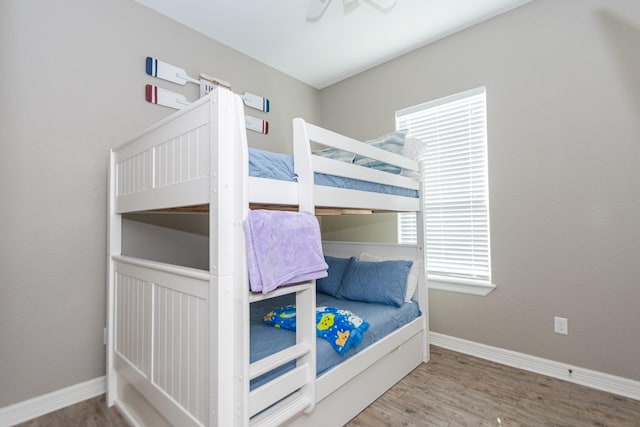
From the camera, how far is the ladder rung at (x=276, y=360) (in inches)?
46.8

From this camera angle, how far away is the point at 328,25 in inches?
100

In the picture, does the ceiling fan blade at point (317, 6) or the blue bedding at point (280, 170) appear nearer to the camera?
the blue bedding at point (280, 170)

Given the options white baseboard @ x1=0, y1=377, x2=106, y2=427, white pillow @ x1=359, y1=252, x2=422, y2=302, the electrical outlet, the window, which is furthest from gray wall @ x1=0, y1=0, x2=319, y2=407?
the electrical outlet

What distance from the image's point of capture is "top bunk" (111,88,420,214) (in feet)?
3.81

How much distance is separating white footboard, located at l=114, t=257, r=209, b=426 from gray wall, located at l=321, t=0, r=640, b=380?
215 cm

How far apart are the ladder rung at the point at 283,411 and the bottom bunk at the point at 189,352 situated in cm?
3

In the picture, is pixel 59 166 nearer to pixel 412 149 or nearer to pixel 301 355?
pixel 301 355

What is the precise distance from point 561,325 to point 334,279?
5.22ft

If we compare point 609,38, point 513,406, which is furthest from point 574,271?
point 609,38

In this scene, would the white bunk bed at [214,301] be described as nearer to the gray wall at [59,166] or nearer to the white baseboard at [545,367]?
the gray wall at [59,166]

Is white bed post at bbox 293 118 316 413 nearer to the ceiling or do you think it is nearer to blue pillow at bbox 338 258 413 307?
blue pillow at bbox 338 258 413 307

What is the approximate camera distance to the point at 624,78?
195 cm

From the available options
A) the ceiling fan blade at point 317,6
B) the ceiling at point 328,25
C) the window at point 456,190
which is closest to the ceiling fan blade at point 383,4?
the ceiling at point 328,25

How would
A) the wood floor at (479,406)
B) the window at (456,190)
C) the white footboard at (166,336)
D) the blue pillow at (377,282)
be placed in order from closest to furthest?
1. the white footboard at (166,336)
2. the wood floor at (479,406)
3. the blue pillow at (377,282)
4. the window at (456,190)
